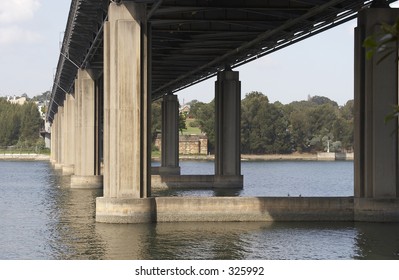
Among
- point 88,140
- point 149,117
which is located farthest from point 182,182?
point 149,117

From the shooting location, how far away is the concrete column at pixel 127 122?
138 ft

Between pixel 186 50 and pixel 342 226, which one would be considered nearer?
pixel 342 226

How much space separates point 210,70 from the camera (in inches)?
3445

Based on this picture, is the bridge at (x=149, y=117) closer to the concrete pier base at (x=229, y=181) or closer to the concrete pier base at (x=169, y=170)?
the concrete pier base at (x=229, y=181)

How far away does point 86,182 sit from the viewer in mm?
75938

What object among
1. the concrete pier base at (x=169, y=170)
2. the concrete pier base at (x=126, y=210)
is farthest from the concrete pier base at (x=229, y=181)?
the concrete pier base at (x=126, y=210)

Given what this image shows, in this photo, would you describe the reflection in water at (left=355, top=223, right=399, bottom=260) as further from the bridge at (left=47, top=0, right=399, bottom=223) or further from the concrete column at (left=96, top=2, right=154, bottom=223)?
the concrete column at (left=96, top=2, right=154, bottom=223)

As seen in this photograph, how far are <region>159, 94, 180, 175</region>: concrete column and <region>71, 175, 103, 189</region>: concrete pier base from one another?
30535mm

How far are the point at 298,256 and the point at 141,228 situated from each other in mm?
10707

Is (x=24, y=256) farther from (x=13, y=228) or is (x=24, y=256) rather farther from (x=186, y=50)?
(x=186, y=50)

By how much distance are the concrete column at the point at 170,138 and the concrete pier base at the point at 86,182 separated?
100ft

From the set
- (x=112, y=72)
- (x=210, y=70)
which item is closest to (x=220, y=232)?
(x=112, y=72)

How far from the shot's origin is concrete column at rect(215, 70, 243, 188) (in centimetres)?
7669
